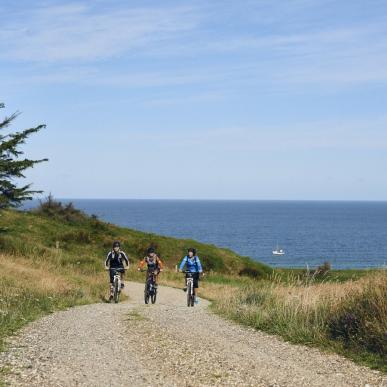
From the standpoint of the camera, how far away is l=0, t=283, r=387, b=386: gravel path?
30.4 feet

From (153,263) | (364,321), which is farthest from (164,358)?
(153,263)

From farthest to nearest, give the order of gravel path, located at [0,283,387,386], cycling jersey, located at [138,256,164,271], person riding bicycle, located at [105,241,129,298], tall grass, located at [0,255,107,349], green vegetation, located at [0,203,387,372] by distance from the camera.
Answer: cycling jersey, located at [138,256,164,271] < person riding bicycle, located at [105,241,129,298] < tall grass, located at [0,255,107,349] < green vegetation, located at [0,203,387,372] < gravel path, located at [0,283,387,386]

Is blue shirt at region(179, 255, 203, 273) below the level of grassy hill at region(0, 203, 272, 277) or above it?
above

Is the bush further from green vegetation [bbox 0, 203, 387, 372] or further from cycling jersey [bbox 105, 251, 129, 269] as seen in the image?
cycling jersey [bbox 105, 251, 129, 269]

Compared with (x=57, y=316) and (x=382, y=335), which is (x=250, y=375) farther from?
(x=57, y=316)

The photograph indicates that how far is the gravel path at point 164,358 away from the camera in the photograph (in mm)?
9258

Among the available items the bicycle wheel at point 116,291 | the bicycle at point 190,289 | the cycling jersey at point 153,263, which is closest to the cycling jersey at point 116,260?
the bicycle wheel at point 116,291

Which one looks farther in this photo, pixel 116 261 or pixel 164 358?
pixel 116 261

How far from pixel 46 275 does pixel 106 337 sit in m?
13.7

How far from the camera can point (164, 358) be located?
10805 millimetres

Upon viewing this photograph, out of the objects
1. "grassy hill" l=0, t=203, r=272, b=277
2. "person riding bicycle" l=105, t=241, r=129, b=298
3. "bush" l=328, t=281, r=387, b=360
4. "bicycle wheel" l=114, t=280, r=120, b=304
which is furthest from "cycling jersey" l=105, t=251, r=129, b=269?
"grassy hill" l=0, t=203, r=272, b=277

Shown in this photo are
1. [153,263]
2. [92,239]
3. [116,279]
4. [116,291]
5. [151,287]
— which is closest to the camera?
[116,279]

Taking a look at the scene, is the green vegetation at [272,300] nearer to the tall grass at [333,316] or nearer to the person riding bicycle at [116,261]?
the tall grass at [333,316]

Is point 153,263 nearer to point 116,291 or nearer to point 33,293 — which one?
point 116,291
